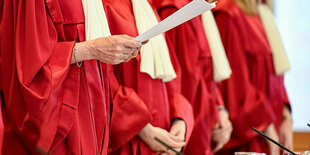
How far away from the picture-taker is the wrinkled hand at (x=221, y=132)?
96.5 inches

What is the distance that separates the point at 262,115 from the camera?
2.68 m

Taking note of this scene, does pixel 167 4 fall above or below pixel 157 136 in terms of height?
above

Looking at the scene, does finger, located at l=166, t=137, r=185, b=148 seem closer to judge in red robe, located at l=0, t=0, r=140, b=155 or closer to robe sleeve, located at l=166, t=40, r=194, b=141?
robe sleeve, located at l=166, t=40, r=194, b=141

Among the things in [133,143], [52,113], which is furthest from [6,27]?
[133,143]

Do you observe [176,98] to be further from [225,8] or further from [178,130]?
[225,8]

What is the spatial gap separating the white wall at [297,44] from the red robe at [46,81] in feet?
8.37

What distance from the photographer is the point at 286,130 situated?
9.34 feet

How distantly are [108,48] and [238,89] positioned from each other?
133cm

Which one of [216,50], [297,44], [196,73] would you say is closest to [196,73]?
[196,73]

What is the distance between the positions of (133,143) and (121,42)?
1.49ft

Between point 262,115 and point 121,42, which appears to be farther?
point 262,115

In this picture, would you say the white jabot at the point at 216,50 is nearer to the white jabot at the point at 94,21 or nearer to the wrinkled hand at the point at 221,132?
the wrinkled hand at the point at 221,132

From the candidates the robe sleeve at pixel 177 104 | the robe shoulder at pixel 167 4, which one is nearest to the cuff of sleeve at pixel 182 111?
the robe sleeve at pixel 177 104

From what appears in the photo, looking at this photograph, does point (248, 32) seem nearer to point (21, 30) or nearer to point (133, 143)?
point (133, 143)
